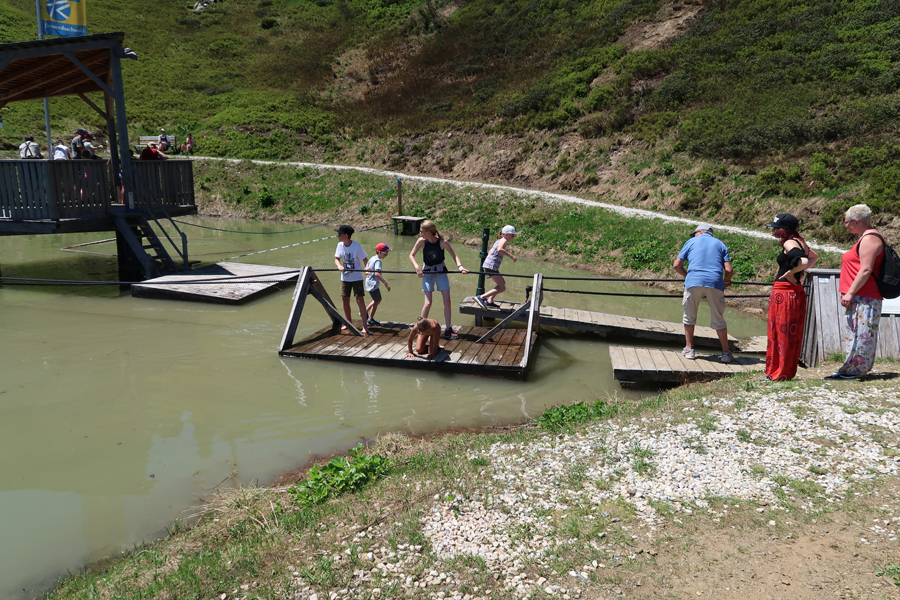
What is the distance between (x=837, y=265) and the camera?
13.9 m

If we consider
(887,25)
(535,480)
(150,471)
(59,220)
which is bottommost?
(150,471)

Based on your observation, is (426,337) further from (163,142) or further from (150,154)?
(163,142)

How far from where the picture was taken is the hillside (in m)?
19.2

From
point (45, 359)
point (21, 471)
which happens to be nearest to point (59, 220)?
point (45, 359)

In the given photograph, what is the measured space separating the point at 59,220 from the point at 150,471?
10008 millimetres

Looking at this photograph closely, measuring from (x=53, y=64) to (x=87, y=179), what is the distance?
2851 millimetres

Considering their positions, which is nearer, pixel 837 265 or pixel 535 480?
pixel 535 480

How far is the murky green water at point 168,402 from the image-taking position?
5.47 meters

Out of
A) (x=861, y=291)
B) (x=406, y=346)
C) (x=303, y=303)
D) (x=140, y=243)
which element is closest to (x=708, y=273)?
(x=861, y=291)

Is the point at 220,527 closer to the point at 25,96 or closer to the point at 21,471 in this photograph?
the point at 21,471

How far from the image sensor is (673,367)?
842 cm

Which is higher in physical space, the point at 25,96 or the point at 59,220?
the point at 25,96

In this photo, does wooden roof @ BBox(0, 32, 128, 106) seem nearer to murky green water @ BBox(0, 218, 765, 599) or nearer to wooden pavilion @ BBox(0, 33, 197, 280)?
wooden pavilion @ BBox(0, 33, 197, 280)

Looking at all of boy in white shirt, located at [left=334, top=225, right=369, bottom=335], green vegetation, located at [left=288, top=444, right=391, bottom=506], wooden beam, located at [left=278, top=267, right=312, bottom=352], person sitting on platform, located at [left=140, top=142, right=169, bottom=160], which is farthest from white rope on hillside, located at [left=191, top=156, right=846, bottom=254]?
green vegetation, located at [left=288, top=444, right=391, bottom=506]
